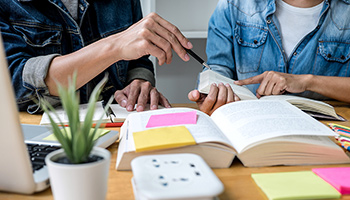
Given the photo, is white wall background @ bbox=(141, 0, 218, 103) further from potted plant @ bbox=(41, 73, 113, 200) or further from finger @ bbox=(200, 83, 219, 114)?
potted plant @ bbox=(41, 73, 113, 200)

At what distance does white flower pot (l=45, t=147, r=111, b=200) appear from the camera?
0.43 m

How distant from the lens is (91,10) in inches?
Result: 52.1

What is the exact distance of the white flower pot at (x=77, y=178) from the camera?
429 mm

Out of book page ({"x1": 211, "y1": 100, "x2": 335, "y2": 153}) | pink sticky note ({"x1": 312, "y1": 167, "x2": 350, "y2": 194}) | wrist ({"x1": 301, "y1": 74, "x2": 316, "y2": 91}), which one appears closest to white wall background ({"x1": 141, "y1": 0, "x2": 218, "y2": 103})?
wrist ({"x1": 301, "y1": 74, "x2": 316, "y2": 91})

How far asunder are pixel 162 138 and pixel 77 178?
0.25 metres

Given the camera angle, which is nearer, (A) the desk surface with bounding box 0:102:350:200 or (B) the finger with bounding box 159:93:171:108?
(A) the desk surface with bounding box 0:102:350:200

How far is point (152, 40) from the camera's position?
98 cm

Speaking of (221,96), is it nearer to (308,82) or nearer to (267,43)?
(308,82)

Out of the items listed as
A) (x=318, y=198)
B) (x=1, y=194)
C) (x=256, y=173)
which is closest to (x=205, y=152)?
(x=256, y=173)

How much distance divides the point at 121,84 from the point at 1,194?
0.86 meters

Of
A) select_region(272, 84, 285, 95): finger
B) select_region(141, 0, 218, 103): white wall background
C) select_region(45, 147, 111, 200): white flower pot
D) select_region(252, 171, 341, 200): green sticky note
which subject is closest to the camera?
select_region(45, 147, 111, 200): white flower pot

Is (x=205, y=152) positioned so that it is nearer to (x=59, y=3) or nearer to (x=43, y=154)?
(x=43, y=154)

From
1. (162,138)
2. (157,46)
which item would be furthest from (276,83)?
(162,138)

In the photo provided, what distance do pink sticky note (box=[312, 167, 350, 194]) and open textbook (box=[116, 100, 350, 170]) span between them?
0.19 ft
